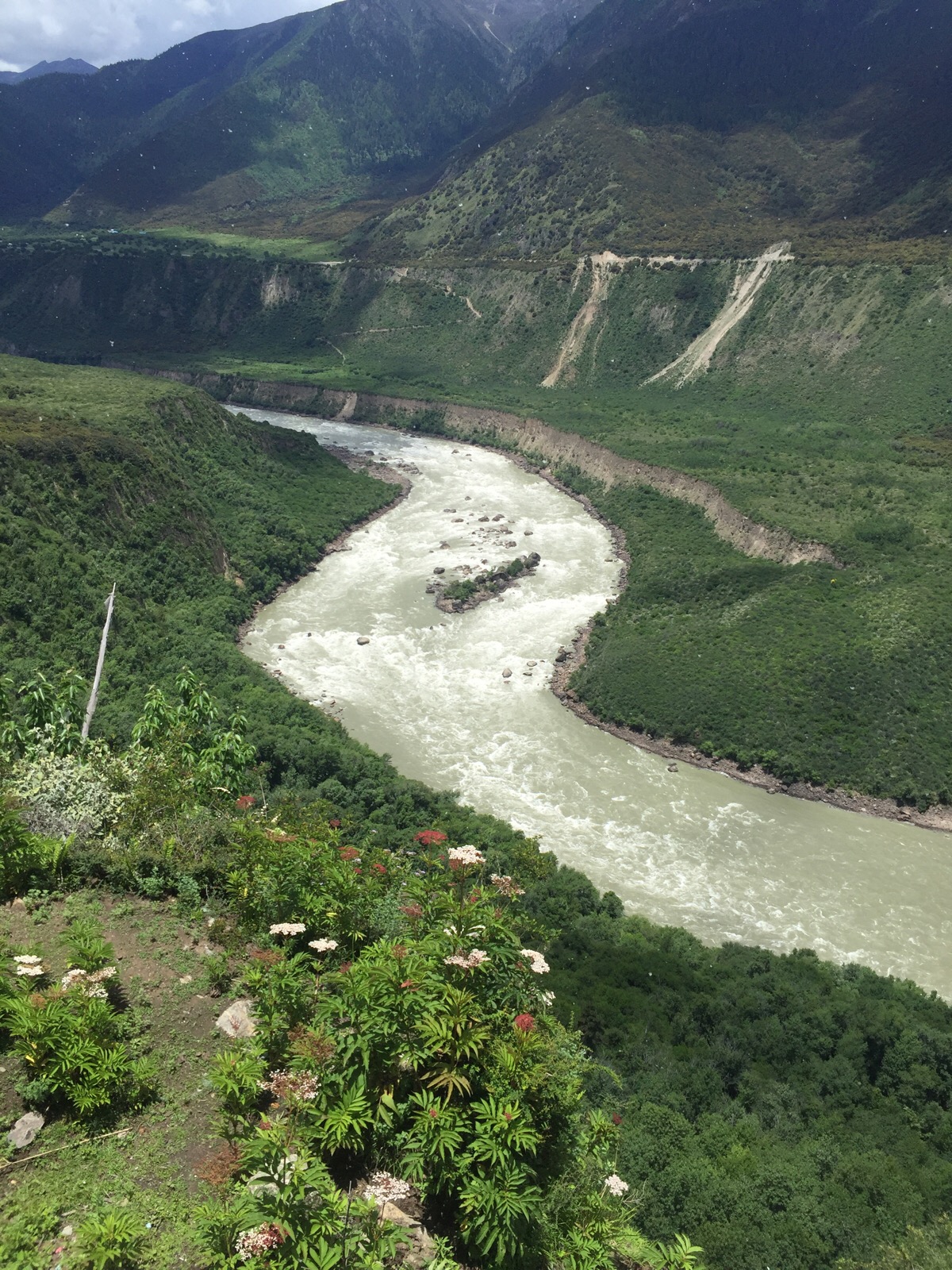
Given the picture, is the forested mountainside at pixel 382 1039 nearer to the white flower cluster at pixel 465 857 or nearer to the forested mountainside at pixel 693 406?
the white flower cluster at pixel 465 857

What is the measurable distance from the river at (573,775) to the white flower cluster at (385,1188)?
90.2 feet

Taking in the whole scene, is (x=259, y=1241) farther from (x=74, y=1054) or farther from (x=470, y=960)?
(x=74, y=1054)

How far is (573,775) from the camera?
1859 inches

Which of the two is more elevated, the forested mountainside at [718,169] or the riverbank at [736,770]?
the forested mountainside at [718,169]

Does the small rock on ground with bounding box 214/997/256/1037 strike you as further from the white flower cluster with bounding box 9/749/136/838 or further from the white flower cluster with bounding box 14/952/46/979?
the white flower cluster with bounding box 9/749/136/838

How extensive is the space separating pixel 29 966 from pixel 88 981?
1.12 meters

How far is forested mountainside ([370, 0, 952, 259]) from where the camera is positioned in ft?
470

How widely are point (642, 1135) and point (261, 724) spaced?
29312 mm

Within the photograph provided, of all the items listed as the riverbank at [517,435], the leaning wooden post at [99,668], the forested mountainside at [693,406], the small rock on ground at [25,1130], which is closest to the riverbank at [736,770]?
the forested mountainside at [693,406]

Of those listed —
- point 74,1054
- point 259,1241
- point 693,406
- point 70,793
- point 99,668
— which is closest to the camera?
point 259,1241

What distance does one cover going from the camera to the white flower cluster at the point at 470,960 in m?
12.7

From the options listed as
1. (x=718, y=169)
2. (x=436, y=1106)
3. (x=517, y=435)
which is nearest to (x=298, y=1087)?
(x=436, y=1106)

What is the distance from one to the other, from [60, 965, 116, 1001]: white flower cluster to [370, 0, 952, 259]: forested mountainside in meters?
138

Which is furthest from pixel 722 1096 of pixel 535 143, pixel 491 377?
pixel 535 143
